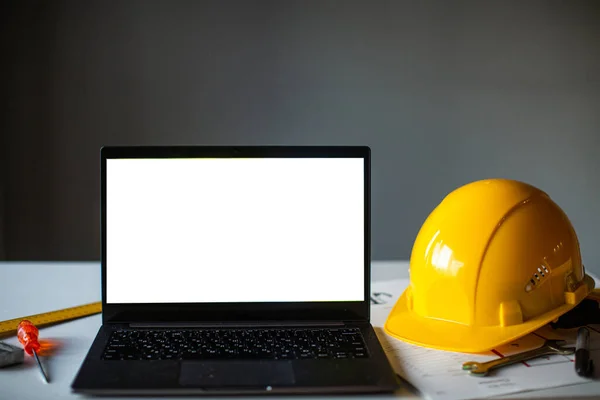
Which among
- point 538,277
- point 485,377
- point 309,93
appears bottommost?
point 485,377

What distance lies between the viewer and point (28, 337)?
921mm

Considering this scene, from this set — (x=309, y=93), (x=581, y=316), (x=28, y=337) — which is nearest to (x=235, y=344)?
(x=28, y=337)

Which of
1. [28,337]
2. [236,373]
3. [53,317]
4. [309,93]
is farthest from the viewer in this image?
[309,93]

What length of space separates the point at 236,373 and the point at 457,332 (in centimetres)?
36

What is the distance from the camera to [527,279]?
0.94 metres

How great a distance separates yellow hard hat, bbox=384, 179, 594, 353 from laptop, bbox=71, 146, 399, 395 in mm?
111

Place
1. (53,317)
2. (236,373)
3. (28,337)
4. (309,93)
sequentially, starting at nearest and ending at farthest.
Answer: (236,373), (28,337), (53,317), (309,93)

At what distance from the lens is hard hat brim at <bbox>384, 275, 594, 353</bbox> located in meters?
0.90

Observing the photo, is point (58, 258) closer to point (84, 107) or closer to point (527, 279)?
point (84, 107)

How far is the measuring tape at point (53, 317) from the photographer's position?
1008mm

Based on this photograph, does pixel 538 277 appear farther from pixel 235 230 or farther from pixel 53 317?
pixel 53 317

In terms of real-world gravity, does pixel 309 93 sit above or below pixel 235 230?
above

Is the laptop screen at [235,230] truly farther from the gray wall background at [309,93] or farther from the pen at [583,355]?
the gray wall background at [309,93]

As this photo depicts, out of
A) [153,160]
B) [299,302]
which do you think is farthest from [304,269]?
[153,160]
